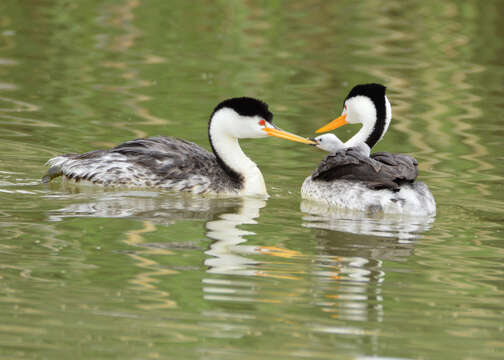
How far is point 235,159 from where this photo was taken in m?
11.5

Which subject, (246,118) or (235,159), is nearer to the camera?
(246,118)

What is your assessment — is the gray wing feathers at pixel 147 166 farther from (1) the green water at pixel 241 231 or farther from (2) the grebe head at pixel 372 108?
(2) the grebe head at pixel 372 108

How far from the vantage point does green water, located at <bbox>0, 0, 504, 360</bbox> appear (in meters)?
6.51

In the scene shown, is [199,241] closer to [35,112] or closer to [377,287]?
[377,287]

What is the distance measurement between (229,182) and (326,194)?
112 centimetres

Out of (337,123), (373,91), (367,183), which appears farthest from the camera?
(337,123)

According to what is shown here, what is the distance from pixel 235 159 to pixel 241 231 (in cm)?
198

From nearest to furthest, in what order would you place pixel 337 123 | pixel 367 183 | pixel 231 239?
1. pixel 231 239
2. pixel 367 183
3. pixel 337 123

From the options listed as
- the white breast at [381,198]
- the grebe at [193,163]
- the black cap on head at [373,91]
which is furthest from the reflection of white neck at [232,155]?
the black cap on head at [373,91]

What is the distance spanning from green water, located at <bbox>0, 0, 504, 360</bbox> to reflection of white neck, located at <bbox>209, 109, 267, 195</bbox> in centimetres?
27

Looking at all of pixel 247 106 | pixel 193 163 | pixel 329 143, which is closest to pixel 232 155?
pixel 193 163

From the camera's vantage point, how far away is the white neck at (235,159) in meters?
11.3

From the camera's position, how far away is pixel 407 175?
33.9 feet

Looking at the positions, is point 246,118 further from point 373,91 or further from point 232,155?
point 373,91
